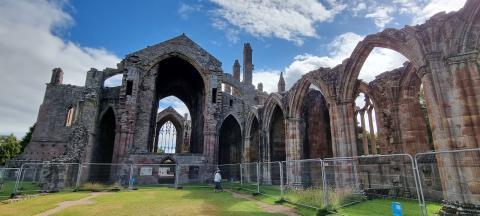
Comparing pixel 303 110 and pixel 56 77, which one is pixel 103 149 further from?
pixel 303 110

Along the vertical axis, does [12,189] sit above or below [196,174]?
below

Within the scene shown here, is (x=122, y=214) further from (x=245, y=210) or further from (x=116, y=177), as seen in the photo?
(x=116, y=177)

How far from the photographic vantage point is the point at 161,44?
22.0 m

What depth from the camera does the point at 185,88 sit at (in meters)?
28.3

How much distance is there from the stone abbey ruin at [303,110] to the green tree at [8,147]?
13063 millimetres

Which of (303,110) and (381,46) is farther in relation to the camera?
(303,110)

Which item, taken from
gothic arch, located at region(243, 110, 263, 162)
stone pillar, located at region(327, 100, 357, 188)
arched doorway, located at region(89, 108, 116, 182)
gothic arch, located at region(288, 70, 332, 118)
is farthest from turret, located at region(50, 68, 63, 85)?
stone pillar, located at region(327, 100, 357, 188)

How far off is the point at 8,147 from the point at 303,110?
41.7 m

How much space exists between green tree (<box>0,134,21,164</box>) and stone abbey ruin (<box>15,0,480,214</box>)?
42.9 ft

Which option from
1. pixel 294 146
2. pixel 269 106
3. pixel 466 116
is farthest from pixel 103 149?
pixel 466 116

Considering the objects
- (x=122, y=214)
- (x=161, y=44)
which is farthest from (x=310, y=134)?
(x=161, y=44)

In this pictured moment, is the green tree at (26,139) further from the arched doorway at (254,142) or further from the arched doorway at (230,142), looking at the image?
the arched doorway at (254,142)

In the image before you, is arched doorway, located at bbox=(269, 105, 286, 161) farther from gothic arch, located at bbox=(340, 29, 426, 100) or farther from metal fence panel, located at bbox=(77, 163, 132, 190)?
metal fence panel, located at bbox=(77, 163, 132, 190)

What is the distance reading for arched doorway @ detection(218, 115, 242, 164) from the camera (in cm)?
2462
